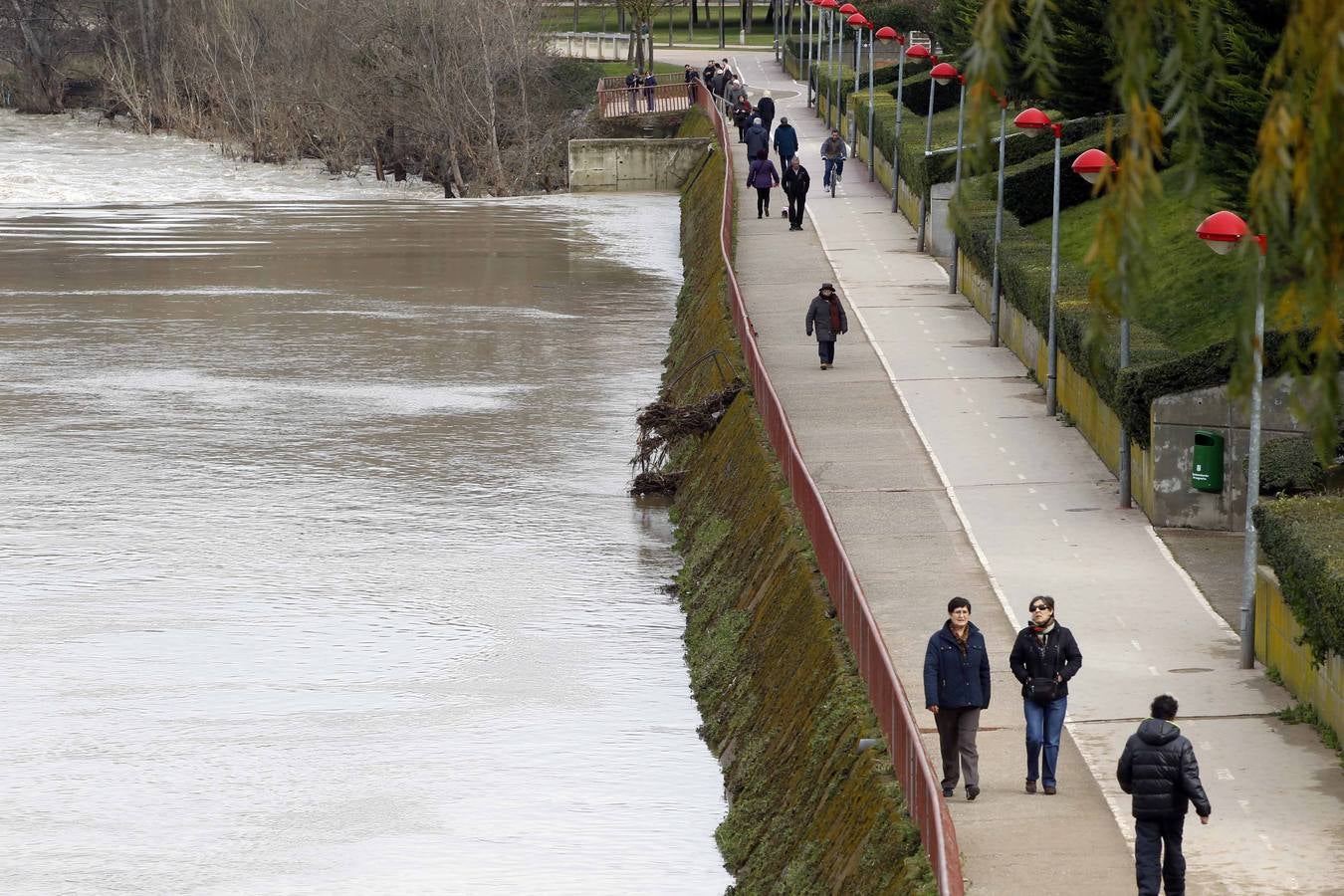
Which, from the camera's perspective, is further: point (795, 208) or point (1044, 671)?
point (795, 208)

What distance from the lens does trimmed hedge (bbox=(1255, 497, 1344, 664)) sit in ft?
45.4

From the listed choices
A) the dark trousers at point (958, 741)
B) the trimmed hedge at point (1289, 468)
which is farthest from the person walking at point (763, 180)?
the dark trousers at point (958, 741)

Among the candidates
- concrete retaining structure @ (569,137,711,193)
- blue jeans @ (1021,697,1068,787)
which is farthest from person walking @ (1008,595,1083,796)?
concrete retaining structure @ (569,137,711,193)

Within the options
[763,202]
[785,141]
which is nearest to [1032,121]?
[763,202]

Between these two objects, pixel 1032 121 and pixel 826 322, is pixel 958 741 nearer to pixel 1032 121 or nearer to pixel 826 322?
pixel 1032 121

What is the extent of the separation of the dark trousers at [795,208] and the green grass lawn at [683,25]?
222ft

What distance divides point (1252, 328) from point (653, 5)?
8342cm

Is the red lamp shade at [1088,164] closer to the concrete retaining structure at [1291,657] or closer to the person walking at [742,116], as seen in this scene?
the concrete retaining structure at [1291,657]

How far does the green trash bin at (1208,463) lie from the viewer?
63.8 feet

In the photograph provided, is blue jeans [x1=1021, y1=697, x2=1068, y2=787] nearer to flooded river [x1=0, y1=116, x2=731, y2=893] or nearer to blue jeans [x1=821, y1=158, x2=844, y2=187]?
flooded river [x1=0, y1=116, x2=731, y2=893]

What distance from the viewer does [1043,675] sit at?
508 inches

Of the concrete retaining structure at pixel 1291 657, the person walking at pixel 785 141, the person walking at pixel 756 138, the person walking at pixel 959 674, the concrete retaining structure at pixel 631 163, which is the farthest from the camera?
the concrete retaining structure at pixel 631 163

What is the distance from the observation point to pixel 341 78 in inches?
3115

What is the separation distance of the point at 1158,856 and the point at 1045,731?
6.26 ft
